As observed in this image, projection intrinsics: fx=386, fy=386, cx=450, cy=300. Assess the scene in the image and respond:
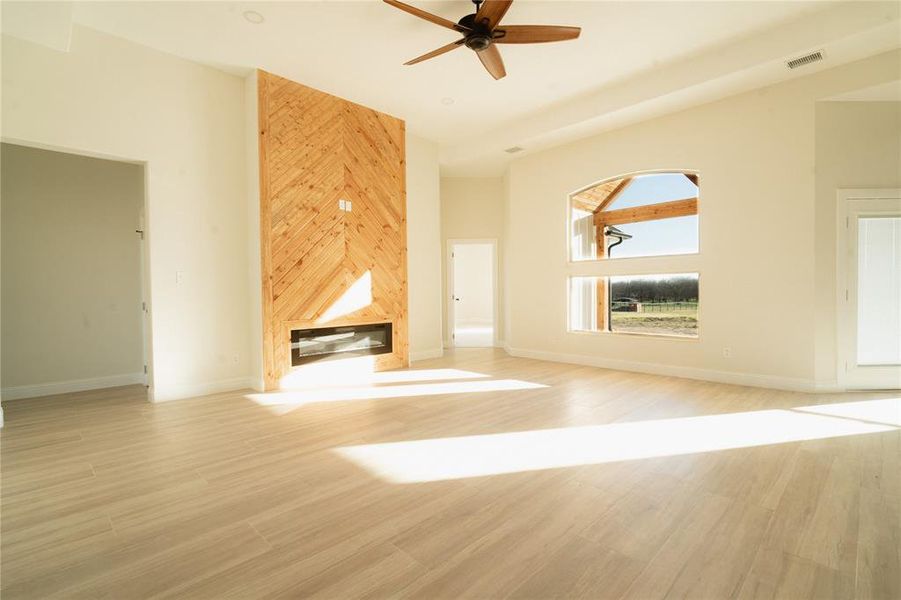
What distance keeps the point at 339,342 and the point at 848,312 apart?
235 inches

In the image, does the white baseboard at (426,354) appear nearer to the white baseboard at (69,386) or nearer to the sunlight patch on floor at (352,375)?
the sunlight patch on floor at (352,375)

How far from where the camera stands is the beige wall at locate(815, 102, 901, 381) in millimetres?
4098

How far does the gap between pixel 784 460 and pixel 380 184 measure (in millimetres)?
5335

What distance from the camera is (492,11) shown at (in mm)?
3137

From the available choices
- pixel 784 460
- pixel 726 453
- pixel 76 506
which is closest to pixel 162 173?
pixel 76 506

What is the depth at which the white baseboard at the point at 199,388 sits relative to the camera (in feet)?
13.6

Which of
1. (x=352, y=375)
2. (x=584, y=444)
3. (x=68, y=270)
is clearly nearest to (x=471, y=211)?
(x=352, y=375)

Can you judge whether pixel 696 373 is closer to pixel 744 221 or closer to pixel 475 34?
pixel 744 221

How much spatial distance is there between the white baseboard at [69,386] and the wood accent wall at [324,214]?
2081 mm

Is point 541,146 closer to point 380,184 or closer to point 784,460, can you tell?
point 380,184

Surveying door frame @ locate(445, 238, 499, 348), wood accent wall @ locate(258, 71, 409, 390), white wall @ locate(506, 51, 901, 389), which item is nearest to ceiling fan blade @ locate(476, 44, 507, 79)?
wood accent wall @ locate(258, 71, 409, 390)

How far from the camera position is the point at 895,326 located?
166 inches

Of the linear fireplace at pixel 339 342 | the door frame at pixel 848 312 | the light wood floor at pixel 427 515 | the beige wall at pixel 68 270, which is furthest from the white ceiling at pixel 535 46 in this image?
the light wood floor at pixel 427 515

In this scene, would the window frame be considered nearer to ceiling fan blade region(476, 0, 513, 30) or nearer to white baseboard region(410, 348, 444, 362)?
white baseboard region(410, 348, 444, 362)
